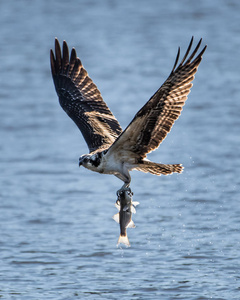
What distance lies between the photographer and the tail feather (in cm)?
809

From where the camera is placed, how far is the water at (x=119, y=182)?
29.1 ft

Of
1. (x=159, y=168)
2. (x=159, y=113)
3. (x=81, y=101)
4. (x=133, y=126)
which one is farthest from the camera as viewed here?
(x=81, y=101)

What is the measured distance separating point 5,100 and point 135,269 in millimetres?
8058

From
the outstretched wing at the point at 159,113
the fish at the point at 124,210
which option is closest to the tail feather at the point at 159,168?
the outstretched wing at the point at 159,113

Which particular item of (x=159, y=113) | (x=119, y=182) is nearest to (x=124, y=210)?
(x=159, y=113)

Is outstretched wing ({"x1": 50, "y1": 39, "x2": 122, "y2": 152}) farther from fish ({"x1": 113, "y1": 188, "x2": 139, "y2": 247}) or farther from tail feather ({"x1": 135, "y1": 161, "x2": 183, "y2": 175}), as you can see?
fish ({"x1": 113, "y1": 188, "x2": 139, "y2": 247})

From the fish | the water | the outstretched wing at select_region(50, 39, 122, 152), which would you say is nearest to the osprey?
the outstretched wing at select_region(50, 39, 122, 152)

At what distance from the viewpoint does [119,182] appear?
39.2 feet

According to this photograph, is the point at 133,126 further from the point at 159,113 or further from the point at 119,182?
the point at 119,182

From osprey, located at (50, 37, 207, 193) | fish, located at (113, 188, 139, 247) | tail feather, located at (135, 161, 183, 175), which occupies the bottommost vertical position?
fish, located at (113, 188, 139, 247)

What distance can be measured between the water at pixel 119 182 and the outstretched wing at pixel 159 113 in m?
1.63

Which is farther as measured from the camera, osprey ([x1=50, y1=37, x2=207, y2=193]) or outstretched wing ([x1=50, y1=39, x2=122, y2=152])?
outstretched wing ([x1=50, y1=39, x2=122, y2=152])

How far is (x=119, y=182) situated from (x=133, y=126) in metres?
4.35

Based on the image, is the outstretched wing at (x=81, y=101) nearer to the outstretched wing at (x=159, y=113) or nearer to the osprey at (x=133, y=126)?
the osprey at (x=133, y=126)
